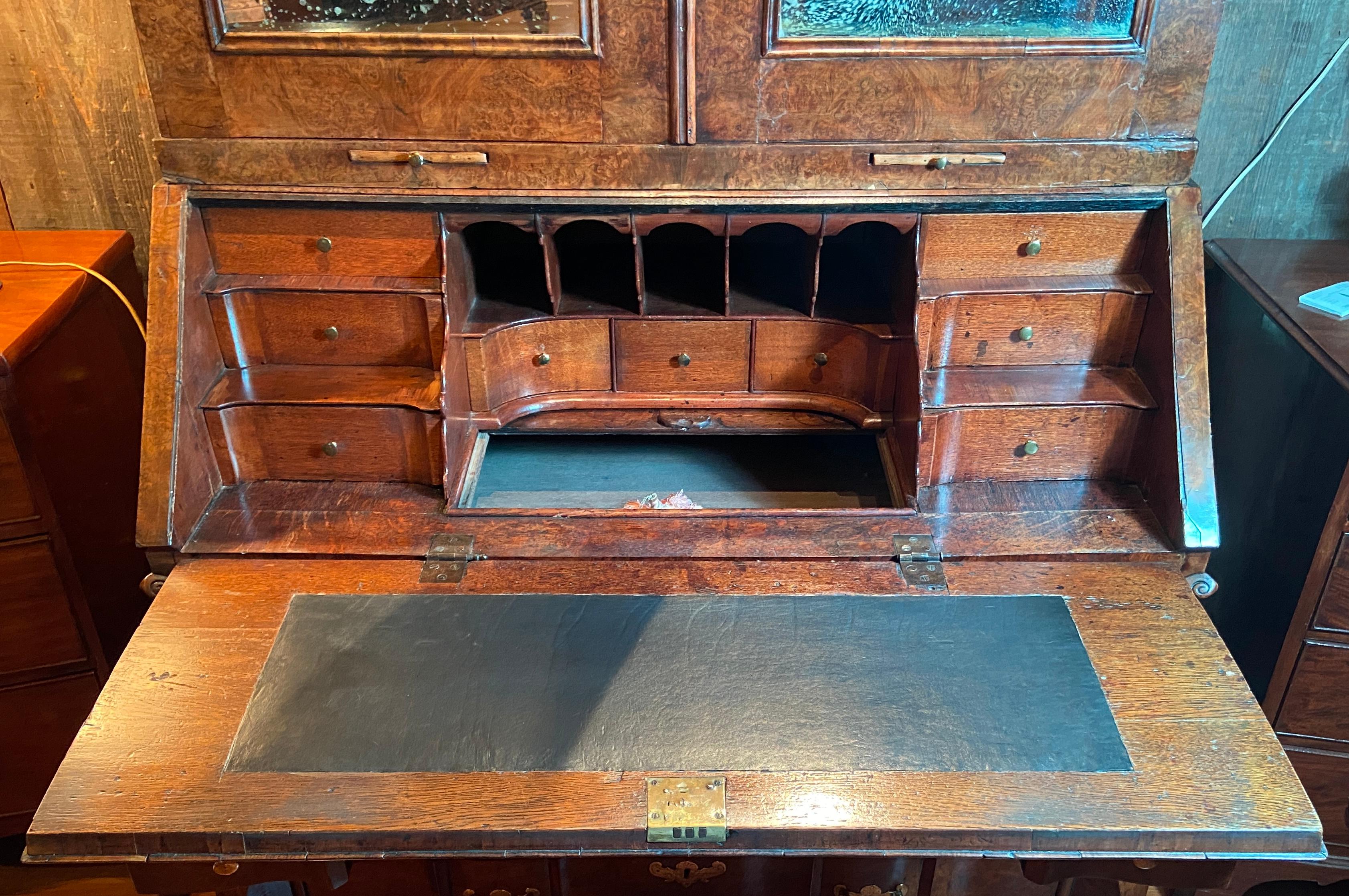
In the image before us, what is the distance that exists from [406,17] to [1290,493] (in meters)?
1.71

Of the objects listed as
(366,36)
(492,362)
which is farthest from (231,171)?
(492,362)

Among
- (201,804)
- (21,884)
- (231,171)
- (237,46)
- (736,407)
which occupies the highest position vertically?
(237,46)

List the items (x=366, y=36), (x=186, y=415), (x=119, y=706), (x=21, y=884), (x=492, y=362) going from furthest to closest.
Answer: (x=21, y=884)
(x=492, y=362)
(x=186, y=415)
(x=366, y=36)
(x=119, y=706)

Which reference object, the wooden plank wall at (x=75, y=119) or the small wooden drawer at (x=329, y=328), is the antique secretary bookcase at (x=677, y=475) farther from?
the wooden plank wall at (x=75, y=119)

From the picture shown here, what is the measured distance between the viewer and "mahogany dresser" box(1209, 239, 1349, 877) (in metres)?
1.69

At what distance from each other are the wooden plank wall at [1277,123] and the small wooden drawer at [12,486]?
229 centimetres

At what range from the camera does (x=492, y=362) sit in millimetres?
1717

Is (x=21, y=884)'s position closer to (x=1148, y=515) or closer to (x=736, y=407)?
(x=736, y=407)

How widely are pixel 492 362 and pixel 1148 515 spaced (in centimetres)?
111

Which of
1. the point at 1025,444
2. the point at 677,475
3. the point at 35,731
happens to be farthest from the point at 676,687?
the point at 35,731

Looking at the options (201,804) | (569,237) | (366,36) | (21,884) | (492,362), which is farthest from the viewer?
(21,884)

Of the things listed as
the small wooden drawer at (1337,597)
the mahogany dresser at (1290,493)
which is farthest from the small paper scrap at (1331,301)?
the small wooden drawer at (1337,597)

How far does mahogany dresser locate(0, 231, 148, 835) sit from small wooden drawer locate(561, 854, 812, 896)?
3.90ft

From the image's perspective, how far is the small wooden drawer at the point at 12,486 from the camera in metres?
1.75
